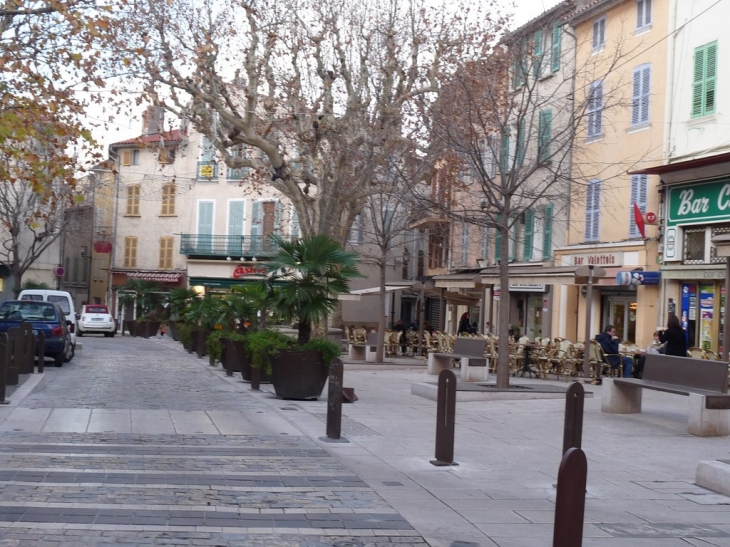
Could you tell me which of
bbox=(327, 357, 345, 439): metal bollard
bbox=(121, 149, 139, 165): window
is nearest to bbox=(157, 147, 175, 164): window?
bbox=(327, 357, 345, 439): metal bollard

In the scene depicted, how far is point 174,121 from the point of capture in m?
25.6

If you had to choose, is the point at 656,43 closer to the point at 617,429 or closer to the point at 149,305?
the point at 617,429

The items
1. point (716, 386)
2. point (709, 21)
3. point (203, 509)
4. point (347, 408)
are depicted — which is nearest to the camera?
point (203, 509)

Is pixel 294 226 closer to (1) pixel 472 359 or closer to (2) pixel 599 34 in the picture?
(2) pixel 599 34

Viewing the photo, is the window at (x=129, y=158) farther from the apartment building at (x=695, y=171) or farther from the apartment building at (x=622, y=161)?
the apartment building at (x=695, y=171)

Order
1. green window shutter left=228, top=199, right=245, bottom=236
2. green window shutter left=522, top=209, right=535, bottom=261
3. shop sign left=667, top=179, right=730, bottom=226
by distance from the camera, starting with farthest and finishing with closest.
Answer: green window shutter left=228, top=199, right=245, bottom=236, green window shutter left=522, top=209, right=535, bottom=261, shop sign left=667, top=179, right=730, bottom=226

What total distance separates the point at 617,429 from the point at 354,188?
15.2 m

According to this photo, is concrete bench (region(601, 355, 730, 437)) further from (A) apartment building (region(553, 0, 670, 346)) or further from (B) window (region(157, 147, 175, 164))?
(B) window (region(157, 147, 175, 164))

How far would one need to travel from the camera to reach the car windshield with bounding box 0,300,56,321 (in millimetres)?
22516

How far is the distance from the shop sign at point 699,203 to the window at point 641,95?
2454mm

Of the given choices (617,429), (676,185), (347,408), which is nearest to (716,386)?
(617,429)

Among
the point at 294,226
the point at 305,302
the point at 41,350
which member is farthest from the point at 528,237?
the point at 294,226

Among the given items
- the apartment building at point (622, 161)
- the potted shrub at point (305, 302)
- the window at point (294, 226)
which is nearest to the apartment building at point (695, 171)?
the apartment building at point (622, 161)

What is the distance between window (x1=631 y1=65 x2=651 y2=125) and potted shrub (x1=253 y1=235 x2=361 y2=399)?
510 inches
